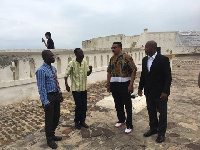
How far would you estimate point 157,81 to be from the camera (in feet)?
11.8

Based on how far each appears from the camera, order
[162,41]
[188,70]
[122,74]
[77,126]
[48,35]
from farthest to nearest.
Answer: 1. [162,41]
2. [188,70]
3. [48,35]
4. [77,126]
5. [122,74]

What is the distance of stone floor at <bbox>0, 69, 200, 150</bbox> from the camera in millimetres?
3621

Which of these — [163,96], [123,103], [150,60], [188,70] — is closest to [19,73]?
[123,103]

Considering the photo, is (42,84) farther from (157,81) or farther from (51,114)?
(157,81)

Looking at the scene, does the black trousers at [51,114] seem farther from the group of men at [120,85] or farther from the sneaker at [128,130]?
the sneaker at [128,130]

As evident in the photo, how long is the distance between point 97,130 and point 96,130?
0.07ft

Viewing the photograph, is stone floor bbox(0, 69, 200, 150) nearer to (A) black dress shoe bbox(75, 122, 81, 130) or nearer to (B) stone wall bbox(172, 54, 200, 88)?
(A) black dress shoe bbox(75, 122, 81, 130)

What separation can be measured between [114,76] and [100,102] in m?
2.32

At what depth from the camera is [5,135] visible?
4035 mm

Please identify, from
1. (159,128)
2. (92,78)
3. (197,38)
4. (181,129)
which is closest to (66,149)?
(159,128)

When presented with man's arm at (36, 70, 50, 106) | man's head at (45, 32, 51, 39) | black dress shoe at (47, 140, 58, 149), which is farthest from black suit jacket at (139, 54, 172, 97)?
man's head at (45, 32, 51, 39)

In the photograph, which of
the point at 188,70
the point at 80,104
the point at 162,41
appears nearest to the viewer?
the point at 80,104

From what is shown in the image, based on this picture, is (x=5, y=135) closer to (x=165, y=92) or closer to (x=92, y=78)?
(x=165, y=92)

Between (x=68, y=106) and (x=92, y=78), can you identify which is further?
(x=92, y=78)
